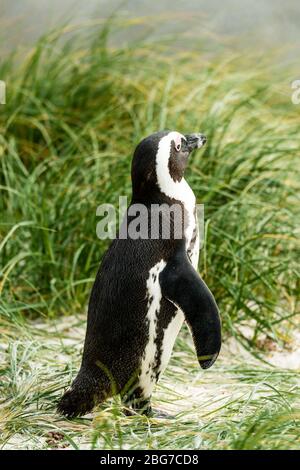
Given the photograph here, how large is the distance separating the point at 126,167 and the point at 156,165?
1.43 m

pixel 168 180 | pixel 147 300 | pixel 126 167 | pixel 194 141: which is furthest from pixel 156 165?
pixel 126 167

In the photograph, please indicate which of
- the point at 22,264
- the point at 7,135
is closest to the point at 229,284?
the point at 22,264

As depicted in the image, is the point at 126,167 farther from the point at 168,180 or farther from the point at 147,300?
the point at 147,300

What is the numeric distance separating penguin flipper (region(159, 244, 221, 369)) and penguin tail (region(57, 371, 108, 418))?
0.90ft

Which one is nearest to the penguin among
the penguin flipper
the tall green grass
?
the penguin flipper

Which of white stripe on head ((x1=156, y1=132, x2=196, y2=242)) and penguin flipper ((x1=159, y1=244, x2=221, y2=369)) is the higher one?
white stripe on head ((x1=156, y1=132, x2=196, y2=242))

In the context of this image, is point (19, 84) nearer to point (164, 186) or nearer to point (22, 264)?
point (22, 264)

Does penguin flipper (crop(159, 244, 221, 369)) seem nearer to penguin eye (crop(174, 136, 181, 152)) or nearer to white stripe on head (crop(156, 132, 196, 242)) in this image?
white stripe on head (crop(156, 132, 196, 242))

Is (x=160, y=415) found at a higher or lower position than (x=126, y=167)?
lower

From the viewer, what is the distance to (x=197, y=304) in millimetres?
2275

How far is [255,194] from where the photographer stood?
3.75 metres

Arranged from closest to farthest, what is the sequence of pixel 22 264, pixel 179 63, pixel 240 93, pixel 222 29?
pixel 22 264 → pixel 240 93 → pixel 179 63 → pixel 222 29

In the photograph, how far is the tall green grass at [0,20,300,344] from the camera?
3.48m

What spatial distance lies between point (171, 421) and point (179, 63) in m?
2.80
